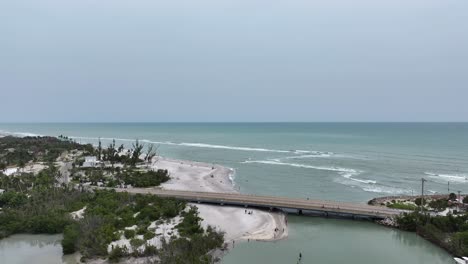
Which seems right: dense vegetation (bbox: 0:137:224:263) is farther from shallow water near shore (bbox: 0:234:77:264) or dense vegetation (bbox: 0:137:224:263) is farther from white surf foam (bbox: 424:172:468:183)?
white surf foam (bbox: 424:172:468:183)

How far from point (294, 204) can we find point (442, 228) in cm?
1890

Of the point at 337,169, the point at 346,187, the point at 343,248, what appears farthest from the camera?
the point at 337,169

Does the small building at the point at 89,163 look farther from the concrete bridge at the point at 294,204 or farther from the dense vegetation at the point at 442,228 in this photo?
the dense vegetation at the point at 442,228

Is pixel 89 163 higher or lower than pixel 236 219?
higher

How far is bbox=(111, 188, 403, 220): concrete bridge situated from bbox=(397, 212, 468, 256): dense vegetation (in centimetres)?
350

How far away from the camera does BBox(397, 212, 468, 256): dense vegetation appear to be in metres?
38.5

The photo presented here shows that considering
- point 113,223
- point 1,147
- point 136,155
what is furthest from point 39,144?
point 113,223

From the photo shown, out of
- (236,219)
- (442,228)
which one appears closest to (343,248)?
(442,228)

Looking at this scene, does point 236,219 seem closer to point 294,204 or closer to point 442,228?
point 294,204

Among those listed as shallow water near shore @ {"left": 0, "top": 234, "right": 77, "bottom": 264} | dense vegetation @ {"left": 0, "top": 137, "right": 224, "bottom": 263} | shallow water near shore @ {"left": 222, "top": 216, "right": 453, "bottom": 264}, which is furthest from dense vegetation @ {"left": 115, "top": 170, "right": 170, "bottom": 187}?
shallow water near shore @ {"left": 222, "top": 216, "right": 453, "bottom": 264}

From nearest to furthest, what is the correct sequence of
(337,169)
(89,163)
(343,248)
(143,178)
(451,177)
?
(343,248) → (143,178) → (451,177) → (89,163) → (337,169)

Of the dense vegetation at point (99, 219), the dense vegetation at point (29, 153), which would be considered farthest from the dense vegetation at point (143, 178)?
the dense vegetation at point (29, 153)

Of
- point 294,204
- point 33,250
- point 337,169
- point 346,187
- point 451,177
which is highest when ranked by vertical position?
point 451,177

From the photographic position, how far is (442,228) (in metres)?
44.4
